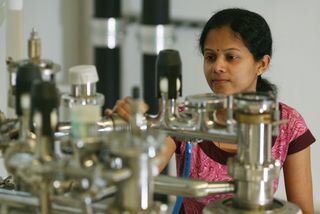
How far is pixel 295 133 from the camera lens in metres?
1.42

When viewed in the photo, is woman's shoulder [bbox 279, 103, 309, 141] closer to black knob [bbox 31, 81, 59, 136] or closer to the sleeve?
the sleeve

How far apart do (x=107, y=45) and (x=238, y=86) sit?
87cm

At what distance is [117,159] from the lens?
0.70 meters

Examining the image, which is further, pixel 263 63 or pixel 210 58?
pixel 263 63

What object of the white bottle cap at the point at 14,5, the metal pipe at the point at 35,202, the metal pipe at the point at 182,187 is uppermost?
the white bottle cap at the point at 14,5

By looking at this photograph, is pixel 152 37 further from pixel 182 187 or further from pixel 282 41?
pixel 182 187

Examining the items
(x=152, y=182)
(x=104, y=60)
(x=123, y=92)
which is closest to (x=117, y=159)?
(x=152, y=182)

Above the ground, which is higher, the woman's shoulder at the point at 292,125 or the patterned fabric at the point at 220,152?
the woman's shoulder at the point at 292,125

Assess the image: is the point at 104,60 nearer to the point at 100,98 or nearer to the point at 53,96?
the point at 100,98

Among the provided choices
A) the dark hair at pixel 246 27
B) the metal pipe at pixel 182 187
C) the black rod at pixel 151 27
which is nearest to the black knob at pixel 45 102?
the metal pipe at pixel 182 187

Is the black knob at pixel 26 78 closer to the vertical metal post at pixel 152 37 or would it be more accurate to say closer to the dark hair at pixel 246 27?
the dark hair at pixel 246 27

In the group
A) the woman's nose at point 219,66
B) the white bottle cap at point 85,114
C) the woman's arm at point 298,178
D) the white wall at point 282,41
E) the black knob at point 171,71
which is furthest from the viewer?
the white wall at point 282,41

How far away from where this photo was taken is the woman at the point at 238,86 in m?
1.29

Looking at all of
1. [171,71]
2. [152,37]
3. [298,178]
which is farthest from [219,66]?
[152,37]
